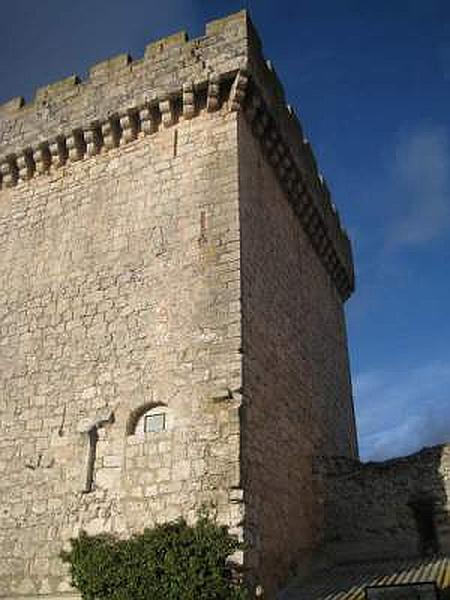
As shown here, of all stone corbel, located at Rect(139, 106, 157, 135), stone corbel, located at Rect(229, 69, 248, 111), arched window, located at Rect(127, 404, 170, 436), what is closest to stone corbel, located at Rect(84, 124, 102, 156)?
stone corbel, located at Rect(139, 106, 157, 135)

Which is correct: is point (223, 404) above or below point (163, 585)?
above

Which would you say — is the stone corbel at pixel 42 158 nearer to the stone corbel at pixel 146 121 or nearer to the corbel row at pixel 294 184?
the stone corbel at pixel 146 121

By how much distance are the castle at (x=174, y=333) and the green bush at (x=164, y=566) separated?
0.72 feet

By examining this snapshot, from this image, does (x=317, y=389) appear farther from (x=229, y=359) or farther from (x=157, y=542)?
(x=157, y=542)

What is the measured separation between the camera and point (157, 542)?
5832 mm

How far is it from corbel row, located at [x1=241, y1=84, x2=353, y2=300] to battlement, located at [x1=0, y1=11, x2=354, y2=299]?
0.06ft

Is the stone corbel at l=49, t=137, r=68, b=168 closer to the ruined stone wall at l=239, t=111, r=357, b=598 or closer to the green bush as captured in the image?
the ruined stone wall at l=239, t=111, r=357, b=598

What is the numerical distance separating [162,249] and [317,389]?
3550 millimetres

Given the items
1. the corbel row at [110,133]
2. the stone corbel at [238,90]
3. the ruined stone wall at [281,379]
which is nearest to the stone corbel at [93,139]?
the corbel row at [110,133]

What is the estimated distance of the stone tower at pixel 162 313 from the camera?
647 cm

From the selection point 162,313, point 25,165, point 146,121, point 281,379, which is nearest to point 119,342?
point 162,313

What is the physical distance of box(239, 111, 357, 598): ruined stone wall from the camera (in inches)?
257

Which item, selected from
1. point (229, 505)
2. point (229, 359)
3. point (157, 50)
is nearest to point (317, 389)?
point (229, 359)

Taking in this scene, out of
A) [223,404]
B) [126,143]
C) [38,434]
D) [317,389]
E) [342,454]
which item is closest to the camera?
[223,404]
